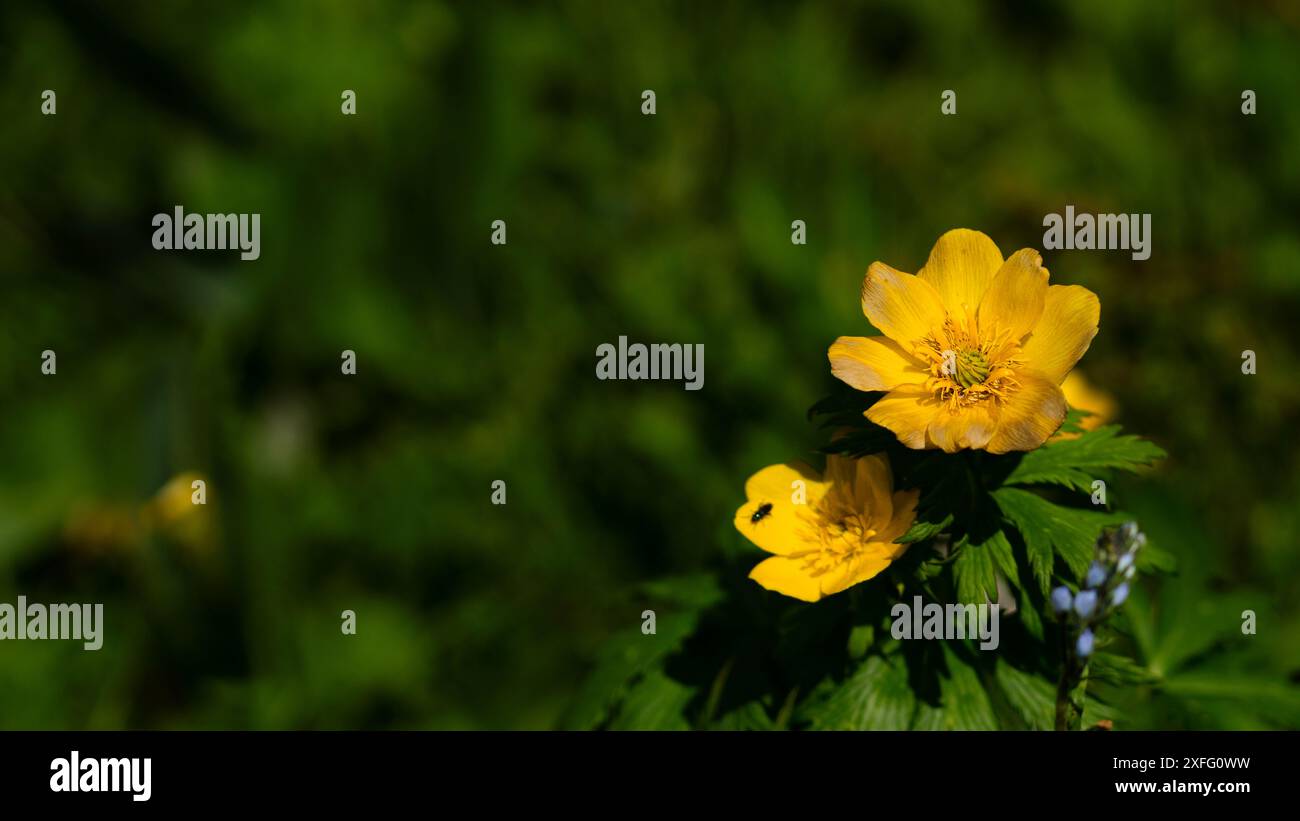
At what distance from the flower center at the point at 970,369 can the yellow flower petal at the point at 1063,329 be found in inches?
1.9

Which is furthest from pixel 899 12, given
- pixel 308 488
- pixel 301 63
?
pixel 308 488

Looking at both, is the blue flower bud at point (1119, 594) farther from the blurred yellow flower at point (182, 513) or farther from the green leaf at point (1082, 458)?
the blurred yellow flower at point (182, 513)

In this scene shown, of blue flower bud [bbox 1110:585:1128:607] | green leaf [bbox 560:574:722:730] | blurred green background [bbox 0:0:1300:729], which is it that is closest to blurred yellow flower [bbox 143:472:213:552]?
blurred green background [bbox 0:0:1300:729]

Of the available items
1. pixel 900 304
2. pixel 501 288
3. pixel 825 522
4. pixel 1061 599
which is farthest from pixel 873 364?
pixel 501 288

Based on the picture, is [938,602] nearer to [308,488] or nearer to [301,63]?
[308,488]

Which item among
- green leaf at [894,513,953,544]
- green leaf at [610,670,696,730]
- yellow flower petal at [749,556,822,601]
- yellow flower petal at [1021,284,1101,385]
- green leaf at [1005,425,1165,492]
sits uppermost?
yellow flower petal at [1021,284,1101,385]

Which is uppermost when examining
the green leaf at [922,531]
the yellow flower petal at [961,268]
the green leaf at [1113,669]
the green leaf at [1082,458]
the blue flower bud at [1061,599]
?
the yellow flower petal at [961,268]

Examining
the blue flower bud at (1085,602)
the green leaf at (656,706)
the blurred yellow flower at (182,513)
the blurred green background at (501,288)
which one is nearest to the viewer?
the blue flower bud at (1085,602)

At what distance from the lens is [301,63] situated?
355 centimetres

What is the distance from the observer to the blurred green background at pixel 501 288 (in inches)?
113

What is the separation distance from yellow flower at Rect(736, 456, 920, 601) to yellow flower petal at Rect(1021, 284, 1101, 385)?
0.62 ft

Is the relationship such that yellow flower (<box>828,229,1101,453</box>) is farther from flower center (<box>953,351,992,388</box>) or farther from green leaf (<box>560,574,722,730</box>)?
green leaf (<box>560,574,722,730</box>)

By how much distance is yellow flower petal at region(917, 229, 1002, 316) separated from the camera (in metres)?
1.22

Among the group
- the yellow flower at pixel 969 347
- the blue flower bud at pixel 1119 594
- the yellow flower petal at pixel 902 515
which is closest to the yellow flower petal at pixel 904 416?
the yellow flower at pixel 969 347
